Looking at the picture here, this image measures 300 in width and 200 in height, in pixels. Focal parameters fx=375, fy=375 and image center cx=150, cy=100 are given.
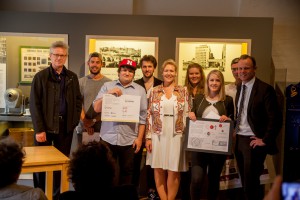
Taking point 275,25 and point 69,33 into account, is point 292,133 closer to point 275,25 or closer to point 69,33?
point 275,25

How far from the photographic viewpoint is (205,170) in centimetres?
374

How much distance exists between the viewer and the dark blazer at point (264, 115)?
136 inches

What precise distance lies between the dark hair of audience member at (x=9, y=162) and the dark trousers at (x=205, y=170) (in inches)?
84.2

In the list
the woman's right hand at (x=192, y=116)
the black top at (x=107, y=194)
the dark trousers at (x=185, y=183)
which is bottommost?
the dark trousers at (x=185, y=183)

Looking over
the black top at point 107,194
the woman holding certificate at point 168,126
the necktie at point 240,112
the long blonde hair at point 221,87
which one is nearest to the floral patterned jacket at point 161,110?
the woman holding certificate at point 168,126

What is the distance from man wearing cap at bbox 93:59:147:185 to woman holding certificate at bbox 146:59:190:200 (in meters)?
0.10

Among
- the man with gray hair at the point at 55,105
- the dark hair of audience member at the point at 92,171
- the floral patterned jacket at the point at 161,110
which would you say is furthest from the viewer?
the floral patterned jacket at the point at 161,110

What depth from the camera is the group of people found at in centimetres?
354

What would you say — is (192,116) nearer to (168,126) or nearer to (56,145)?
(168,126)

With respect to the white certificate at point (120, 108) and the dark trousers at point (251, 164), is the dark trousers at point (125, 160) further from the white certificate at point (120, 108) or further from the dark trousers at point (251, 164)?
the dark trousers at point (251, 164)

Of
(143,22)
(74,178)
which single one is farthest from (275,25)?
(74,178)

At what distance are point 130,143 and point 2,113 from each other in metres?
2.07

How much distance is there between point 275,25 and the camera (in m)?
5.77

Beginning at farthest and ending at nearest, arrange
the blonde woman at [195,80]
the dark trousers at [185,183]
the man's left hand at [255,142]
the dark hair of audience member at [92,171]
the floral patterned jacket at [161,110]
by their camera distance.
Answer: the dark trousers at [185,183], the blonde woman at [195,80], the floral patterned jacket at [161,110], the man's left hand at [255,142], the dark hair of audience member at [92,171]
